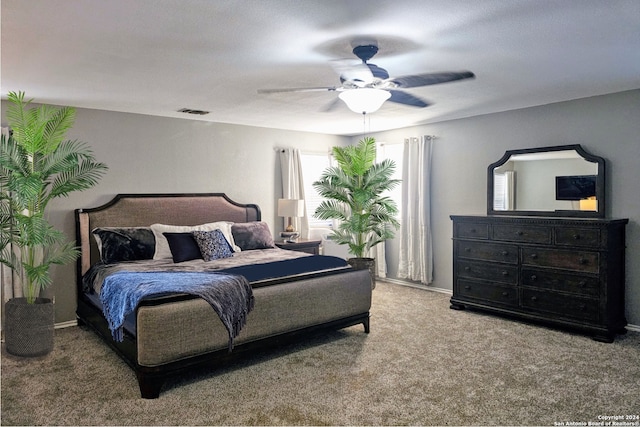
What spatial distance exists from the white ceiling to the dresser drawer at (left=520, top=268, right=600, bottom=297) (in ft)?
5.80

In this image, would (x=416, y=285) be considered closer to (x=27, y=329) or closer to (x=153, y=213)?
(x=153, y=213)

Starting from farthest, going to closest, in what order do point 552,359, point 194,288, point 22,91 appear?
point 22,91 < point 552,359 < point 194,288

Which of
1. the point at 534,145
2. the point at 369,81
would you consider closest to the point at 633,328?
Result: the point at 534,145

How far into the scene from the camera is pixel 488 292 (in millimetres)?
5145

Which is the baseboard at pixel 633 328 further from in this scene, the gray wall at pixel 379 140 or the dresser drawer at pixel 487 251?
the dresser drawer at pixel 487 251

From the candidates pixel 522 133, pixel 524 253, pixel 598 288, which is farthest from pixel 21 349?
pixel 522 133

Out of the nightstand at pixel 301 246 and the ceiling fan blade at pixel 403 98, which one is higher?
the ceiling fan blade at pixel 403 98

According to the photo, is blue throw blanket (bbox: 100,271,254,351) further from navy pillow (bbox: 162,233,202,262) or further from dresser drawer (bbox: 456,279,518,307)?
dresser drawer (bbox: 456,279,518,307)

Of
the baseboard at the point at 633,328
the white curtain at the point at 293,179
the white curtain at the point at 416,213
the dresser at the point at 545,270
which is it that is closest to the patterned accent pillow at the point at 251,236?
the white curtain at the point at 293,179

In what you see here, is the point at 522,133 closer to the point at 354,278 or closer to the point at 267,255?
the point at 354,278

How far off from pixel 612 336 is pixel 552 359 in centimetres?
89

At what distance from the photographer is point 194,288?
3.47 m

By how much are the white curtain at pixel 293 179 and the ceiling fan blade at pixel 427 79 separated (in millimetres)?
3352

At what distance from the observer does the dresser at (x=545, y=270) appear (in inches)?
171
